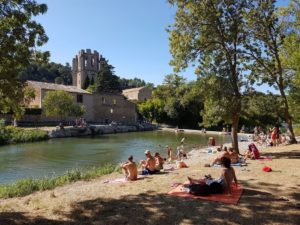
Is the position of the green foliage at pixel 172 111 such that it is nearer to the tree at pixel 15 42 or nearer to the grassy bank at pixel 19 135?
the grassy bank at pixel 19 135

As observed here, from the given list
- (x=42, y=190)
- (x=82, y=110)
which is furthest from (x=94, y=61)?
(x=42, y=190)

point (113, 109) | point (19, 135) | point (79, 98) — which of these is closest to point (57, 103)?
point (79, 98)

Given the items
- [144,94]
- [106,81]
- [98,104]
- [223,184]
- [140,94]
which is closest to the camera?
[223,184]

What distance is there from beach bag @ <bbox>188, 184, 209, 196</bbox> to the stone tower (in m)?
89.8

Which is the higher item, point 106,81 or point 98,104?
point 106,81

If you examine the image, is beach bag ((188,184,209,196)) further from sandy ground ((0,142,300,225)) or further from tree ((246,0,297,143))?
tree ((246,0,297,143))

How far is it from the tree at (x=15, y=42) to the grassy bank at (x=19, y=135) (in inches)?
1196

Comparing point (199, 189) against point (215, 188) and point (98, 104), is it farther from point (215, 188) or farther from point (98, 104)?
point (98, 104)

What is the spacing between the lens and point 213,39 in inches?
746

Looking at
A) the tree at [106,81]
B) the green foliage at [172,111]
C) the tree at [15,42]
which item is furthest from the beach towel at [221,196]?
the tree at [106,81]

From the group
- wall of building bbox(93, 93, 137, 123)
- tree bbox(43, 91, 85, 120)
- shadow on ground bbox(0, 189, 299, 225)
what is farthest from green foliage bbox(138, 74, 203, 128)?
shadow on ground bbox(0, 189, 299, 225)

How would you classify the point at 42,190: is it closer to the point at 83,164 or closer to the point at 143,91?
the point at 83,164

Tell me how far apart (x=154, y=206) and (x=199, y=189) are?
1.50 metres

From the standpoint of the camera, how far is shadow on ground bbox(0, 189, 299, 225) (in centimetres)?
770
